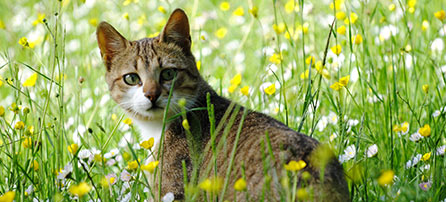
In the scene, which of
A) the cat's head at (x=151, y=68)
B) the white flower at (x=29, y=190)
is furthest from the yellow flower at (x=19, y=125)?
the cat's head at (x=151, y=68)

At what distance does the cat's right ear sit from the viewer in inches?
138

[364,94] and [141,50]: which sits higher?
[141,50]

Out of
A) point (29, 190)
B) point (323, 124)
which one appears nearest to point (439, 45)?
point (323, 124)

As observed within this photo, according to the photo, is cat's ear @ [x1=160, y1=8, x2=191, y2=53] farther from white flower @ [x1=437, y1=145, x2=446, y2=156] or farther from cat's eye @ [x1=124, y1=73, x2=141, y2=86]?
white flower @ [x1=437, y1=145, x2=446, y2=156]

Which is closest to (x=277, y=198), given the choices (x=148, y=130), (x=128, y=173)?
(x=128, y=173)

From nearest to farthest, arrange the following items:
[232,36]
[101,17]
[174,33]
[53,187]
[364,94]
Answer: [53,187] < [174,33] < [364,94] < [232,36] < [101,17]

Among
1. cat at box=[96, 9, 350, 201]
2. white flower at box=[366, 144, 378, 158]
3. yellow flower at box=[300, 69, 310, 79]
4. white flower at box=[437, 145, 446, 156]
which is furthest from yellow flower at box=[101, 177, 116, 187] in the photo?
white flower at box=[437, 145, 446, 156]

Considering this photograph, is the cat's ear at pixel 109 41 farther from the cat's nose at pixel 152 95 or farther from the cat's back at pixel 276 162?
the cat's back at pixel 276 162

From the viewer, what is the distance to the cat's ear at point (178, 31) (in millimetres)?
3426

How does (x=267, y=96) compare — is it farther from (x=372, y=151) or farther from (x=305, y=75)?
(x=372, y=151)

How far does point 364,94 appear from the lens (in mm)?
3904

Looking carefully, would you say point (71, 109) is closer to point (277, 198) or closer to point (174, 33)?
point (174, 33)

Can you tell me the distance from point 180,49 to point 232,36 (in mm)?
2947

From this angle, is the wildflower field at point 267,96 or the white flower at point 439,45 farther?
the white flower at point 439,45
